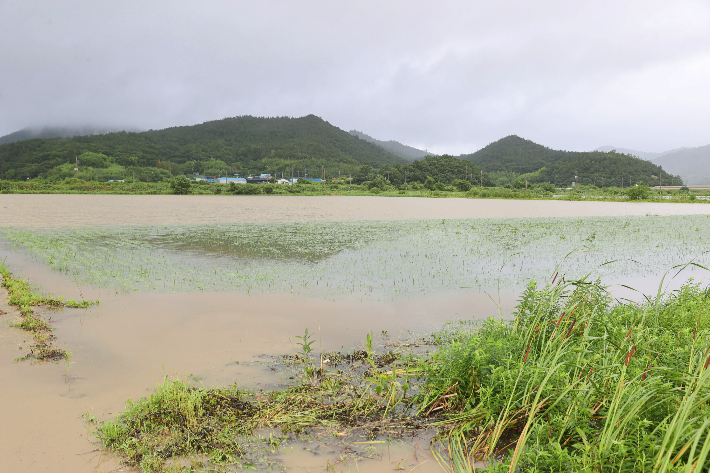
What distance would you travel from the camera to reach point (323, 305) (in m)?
7.92

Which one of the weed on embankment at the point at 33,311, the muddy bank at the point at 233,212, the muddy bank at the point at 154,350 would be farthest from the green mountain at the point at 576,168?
the weed on embankment at the point at 33,311

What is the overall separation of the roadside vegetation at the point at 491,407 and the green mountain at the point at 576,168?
13101 centimetres

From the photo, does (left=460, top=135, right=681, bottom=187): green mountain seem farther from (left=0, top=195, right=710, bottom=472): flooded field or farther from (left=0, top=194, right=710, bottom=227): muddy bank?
(left=0, top=195, right=710, bottom=472): flooded field

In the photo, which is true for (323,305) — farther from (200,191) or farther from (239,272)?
(200,191)

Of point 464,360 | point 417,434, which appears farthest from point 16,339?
point 464,360

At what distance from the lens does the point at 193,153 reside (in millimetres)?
165500

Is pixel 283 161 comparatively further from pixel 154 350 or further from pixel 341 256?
pixel 154 350

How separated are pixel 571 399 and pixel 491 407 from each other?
0.66 m

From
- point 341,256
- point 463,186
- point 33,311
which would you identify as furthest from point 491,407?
point 463,186

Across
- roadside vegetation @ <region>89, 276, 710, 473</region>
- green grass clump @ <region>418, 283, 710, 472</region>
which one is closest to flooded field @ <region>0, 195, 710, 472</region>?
roadside vegetation @ <region>89, 276, 710, 473</region>

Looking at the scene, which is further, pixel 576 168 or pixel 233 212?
pixel 576 168

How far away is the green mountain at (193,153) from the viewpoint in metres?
132

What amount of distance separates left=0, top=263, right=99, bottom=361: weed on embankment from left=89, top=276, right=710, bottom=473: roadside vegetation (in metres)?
2.11

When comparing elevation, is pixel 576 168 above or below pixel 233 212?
above
